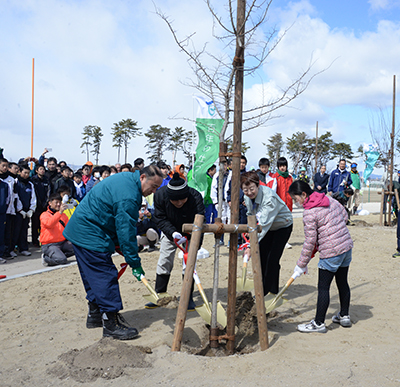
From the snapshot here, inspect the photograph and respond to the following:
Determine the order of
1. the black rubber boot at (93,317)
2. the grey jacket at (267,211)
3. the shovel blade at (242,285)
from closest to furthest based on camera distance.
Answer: the black rubber boot at (93,317) → the grey jacket at (267,211) → the shovel blade at (242,285)

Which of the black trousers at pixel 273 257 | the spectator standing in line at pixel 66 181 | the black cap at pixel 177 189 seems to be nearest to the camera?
the black cap at pixel 177 189

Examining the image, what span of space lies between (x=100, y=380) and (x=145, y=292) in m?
2.57

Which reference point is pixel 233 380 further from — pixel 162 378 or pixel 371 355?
pixel 371 355

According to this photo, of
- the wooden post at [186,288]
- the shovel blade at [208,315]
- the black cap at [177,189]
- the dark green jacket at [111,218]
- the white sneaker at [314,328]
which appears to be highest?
the black cap at [177,189]

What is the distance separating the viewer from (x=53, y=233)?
7449 mm

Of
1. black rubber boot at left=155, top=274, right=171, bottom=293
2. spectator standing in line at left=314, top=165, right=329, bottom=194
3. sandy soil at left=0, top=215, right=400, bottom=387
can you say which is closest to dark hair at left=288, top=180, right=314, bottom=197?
sandy soil at left=0, top=215, right=400, bottom=387

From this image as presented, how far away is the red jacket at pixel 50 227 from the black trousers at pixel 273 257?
14.4ft

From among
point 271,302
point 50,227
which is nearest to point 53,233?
point 50,227

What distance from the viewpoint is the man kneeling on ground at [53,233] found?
7.23 m

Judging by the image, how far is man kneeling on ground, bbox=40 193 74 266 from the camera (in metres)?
7.23

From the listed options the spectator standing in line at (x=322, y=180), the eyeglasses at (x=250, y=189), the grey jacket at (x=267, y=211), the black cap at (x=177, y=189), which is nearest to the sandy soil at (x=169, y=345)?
the grey jacket at (x=267, y=211)

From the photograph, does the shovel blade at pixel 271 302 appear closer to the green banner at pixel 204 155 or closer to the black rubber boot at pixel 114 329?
the black rubber boot at pixel 114 329

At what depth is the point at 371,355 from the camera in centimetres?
350

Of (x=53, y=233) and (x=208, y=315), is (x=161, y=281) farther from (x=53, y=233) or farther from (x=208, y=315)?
(x=53, y=233)
